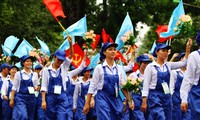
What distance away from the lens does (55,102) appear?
Result: 12578 millimetres

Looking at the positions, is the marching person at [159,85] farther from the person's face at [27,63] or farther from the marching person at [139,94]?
the person's face at [27,63]

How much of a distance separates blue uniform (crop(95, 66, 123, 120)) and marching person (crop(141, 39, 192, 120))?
36.7 inches

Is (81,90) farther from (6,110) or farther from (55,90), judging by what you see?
(55,90)

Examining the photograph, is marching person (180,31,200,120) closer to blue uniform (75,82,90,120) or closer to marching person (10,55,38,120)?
marching person (10,55,38,120)

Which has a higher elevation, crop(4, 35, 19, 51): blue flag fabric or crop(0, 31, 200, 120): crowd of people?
crop(4, 35, 19, 51): blue flag fabric

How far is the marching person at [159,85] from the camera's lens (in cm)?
1162

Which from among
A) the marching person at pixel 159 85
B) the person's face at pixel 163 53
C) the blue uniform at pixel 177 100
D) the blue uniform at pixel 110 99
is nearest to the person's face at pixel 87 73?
the blue uniform at pixel 177 100

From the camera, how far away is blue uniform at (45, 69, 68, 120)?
1248cm

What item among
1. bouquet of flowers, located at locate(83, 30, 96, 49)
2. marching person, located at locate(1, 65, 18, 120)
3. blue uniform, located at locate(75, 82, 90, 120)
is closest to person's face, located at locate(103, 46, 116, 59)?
bouquet of flowers, located at locate(83, 30, 96, 49)

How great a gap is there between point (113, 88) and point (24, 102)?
4431mm

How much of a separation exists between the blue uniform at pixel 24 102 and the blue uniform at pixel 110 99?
13.2 ft

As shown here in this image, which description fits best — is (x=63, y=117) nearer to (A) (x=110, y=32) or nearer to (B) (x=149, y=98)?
(B) (x=149, y=98)

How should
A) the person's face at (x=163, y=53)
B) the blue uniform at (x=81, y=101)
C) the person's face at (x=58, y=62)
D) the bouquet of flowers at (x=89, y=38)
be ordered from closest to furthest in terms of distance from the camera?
the person's face at (x=163, y=53) < the person's face at (x=58, y=62) < the bouquet of flowers at (x=89, y=38) < the blue uniform at (x=81, y=101)

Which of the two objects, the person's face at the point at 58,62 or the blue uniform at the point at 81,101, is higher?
the person's face at the point at 58,62
